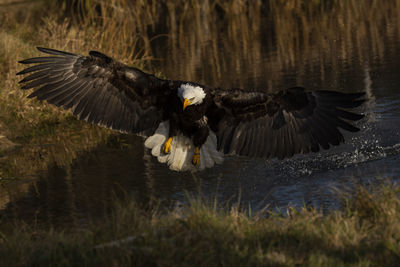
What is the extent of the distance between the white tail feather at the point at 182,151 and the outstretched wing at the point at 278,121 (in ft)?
0.34

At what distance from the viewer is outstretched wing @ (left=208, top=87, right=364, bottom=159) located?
20.5 ft

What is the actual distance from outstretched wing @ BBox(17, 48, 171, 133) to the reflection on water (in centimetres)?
75

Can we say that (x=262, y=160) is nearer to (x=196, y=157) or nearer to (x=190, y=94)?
(x=196, y=157)

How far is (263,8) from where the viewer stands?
2103cm

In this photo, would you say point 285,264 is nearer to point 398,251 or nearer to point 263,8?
point 398,251

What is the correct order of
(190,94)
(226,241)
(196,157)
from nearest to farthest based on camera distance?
(226,241) < (190,94) < (196,157)

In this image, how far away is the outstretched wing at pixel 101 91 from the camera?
21.8 feet

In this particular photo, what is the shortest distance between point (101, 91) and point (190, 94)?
1074mm

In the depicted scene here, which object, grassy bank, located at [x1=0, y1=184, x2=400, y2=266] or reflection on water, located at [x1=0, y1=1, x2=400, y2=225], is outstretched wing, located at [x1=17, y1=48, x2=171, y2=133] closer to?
reflection on water, located at [x1=0, y1=1, x2=400, y2=225]

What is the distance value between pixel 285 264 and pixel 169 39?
568 inches

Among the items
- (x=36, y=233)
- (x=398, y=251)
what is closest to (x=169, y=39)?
(x=36, y=233)

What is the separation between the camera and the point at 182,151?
22.3 feet

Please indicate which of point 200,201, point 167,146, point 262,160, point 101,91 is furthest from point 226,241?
point 262,160

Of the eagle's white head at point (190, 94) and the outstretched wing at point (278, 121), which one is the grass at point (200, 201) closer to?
the outstretched wing at point (278, 121)
